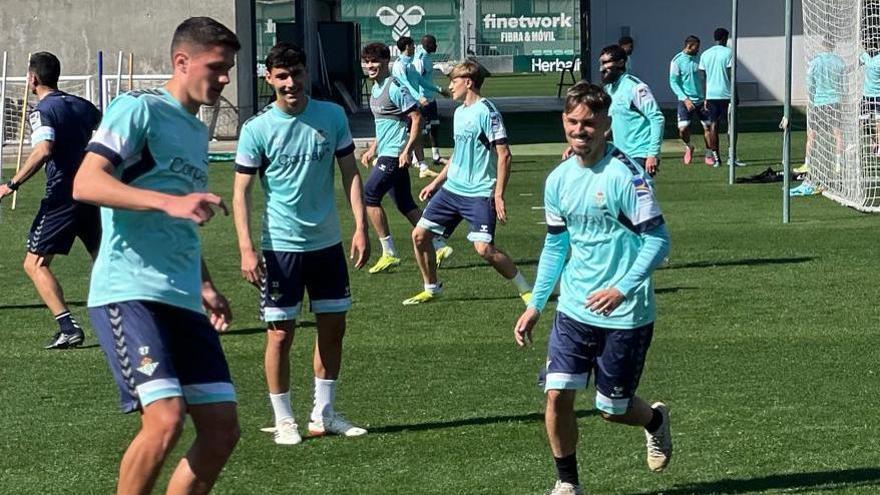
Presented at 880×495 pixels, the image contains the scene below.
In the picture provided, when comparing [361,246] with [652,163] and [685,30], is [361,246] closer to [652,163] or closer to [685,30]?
[652,163]

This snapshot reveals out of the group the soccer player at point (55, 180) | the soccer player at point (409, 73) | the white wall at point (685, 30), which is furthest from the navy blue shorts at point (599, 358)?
the white wall at point (685, 30)

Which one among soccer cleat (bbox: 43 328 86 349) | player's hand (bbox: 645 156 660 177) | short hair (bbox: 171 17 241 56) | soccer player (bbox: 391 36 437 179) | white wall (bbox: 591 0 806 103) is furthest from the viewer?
white wall (bbox: 591 0 806 103)

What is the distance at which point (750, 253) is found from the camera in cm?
1623

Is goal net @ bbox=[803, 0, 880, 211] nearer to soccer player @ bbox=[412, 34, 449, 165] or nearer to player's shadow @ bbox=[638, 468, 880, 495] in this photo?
soccer player @ bbox=[412, 34, 449, 165]

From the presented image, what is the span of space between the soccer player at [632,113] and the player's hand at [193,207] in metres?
9.03

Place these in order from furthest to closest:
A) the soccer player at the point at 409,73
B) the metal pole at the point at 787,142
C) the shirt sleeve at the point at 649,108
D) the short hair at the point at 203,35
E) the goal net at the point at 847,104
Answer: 1. the soccer player at the point at 409,73
2. the goal net at the point at 847,104
3. the metal pole at the point at 787,142
4. the shirt sleeve at the point at 649,108
5. the short hair at the point at 203,35

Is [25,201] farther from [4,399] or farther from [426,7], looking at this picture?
[426,7]

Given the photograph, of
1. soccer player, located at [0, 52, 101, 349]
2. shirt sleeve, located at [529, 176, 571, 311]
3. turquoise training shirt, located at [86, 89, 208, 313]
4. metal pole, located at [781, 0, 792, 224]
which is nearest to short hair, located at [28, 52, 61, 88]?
soccer player, located at [0, 52, 101, 349]

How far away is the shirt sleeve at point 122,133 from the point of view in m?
5.93

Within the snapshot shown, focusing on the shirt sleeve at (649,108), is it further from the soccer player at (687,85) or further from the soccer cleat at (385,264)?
the soccer player at (687,85)

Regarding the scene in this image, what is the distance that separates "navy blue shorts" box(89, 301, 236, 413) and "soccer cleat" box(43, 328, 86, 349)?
5.86m

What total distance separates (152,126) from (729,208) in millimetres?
15310

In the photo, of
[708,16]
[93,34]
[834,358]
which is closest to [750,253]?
[834,358]

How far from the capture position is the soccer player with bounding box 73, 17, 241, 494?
5918 millimetres
